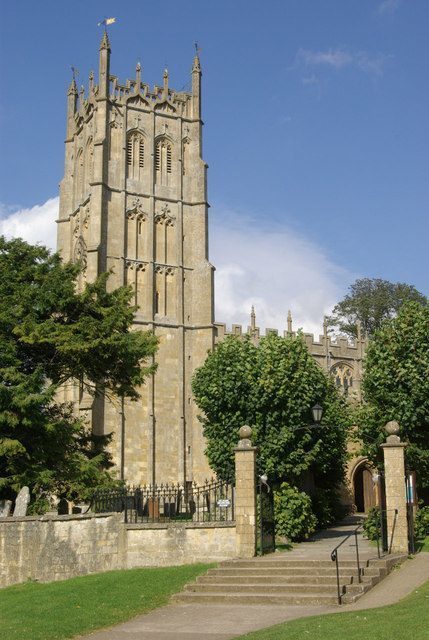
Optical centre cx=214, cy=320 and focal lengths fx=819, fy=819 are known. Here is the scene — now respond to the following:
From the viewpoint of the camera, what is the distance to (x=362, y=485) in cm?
4734

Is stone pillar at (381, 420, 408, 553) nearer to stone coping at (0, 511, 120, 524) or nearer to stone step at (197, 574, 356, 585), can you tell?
stone step at (197, 574, 356, 585)

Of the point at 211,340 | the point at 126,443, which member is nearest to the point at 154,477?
the point at 126,443

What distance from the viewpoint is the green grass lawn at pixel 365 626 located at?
11.2m

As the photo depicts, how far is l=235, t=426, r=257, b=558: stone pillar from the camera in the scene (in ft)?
61.3

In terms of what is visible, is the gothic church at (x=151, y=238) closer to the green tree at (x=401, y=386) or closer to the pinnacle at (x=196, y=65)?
the pinnacle at (x=196, y=65)

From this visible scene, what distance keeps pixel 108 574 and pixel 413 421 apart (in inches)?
474

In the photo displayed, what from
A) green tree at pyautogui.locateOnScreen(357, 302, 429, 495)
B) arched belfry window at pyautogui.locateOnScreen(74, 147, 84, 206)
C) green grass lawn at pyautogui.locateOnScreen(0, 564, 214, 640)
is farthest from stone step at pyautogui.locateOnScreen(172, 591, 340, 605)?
arched belfry window at pyautogui.locateOnScreen(74, 147, 84, 206)

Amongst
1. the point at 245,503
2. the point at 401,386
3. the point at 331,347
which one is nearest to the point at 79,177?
the point at 331,347

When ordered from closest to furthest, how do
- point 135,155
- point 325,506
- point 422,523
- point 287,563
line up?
point 287,563, point 422,523, point 325,506, point 135,155

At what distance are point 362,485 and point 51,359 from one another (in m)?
25.9

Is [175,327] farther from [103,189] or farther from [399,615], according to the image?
[399,615]

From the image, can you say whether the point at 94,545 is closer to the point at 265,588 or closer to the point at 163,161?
the point at 265,588

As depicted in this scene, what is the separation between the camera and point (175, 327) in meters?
51.5

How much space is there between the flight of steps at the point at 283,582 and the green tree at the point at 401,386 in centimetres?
907
